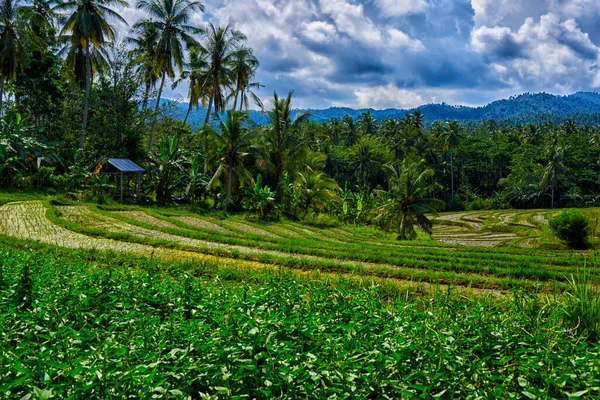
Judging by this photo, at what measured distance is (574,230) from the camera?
892 inches

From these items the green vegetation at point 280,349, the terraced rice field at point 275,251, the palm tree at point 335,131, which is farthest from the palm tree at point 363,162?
the green vegetation at point 280,349

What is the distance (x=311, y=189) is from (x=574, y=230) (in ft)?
50.3

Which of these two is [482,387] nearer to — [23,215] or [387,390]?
[387,390]

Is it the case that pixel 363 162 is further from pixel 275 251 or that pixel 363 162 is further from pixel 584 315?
pixel 584 315

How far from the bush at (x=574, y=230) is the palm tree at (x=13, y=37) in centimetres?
3396

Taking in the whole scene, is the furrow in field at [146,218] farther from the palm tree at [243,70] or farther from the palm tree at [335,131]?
the palm tree at [335,131]

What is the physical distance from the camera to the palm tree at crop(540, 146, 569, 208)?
164 feet

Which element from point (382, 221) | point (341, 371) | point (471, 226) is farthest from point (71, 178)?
point (471, 226)

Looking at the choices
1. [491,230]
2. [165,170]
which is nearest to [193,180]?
[165,170]

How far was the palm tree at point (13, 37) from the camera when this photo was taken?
24.2 metres

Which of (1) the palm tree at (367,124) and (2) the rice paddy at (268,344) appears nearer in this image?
(2) the rice paddy at (268,344)

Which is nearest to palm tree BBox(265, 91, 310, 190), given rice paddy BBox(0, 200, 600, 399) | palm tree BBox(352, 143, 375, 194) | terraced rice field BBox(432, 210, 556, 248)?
terraced rice field BBox(432, 210, 556, 248)

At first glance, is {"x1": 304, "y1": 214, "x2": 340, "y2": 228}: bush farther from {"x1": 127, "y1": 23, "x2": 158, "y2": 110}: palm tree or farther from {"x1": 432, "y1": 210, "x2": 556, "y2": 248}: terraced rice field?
{"x1": 127, "y1": 23, "x2": 158, "y2": 110}: palm tree

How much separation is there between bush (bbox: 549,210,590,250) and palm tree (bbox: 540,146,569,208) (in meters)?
31.6
